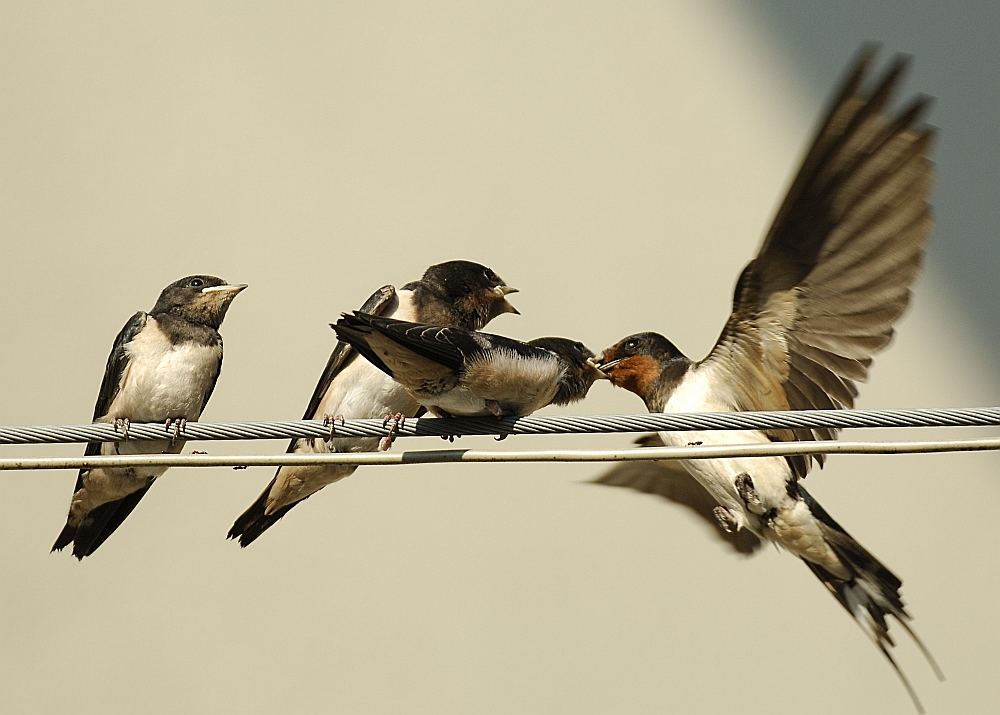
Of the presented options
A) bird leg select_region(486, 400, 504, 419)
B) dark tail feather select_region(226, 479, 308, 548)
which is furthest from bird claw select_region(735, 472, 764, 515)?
dark tail feather select_region(226, 479, 308, 548)

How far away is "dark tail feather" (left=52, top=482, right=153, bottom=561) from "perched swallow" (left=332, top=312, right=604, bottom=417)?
4.63ft

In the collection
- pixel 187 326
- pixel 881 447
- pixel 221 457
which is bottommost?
pixel 187 326

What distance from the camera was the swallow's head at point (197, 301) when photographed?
12.6ft

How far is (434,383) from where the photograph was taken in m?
2.91

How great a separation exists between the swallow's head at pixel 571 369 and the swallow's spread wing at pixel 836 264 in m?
0.39

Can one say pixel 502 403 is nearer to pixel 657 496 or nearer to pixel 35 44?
pixel 657 496

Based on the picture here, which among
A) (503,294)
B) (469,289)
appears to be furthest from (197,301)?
(503,294)

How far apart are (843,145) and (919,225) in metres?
0.28

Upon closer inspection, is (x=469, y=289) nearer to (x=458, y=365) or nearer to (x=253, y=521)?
(x=253, y=521)

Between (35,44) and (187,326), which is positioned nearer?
(187,326)

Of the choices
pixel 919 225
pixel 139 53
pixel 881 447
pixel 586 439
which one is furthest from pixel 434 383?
pixel 139 53

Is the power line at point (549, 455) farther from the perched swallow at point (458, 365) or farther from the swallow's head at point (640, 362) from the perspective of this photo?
the swallow's head at point (640, 362)

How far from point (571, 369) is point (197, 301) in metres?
1.24

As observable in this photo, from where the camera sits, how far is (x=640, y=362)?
12.6 ft
